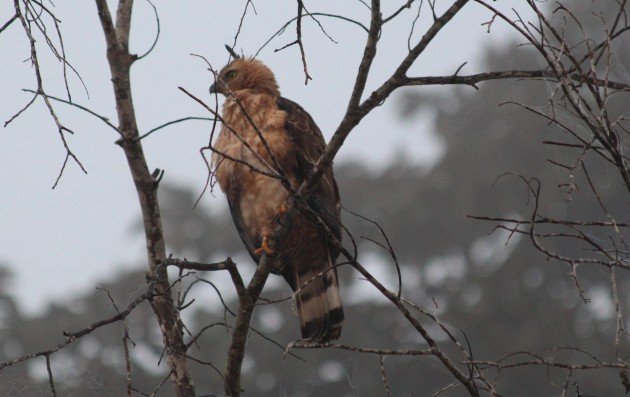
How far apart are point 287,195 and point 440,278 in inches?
348

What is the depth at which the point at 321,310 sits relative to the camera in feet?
13.0

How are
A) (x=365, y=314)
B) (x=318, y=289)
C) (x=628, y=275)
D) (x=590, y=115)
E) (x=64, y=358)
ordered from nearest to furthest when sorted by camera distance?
1. (x=590, y=115)
2. (x=318, y=289)
3. (x=64, y=358)
4. (x=365, y=314)
5. (x=628, y=275)

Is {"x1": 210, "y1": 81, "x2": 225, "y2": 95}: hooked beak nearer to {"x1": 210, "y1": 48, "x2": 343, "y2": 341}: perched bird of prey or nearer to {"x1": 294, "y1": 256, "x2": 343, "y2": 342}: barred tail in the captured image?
{"x1": 210, "y1": 48, "x2": 343, "y2": 341}: perched bird of prey

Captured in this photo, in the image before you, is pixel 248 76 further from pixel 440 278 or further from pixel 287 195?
pixel 440 278

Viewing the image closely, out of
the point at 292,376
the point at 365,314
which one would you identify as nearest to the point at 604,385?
the point at 365,314

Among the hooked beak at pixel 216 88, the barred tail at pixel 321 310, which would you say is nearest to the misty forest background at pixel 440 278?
the hooked beak at pixel 216 88

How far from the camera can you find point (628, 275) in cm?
A: 1223

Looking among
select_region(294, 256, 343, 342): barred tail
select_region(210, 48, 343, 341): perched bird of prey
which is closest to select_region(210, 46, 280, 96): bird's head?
select_region(210, 48, 343, 341): perched bird of prey

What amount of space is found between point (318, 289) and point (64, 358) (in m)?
1.66

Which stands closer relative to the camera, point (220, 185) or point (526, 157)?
point (220, 185)

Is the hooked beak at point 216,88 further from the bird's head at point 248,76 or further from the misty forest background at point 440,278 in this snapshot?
the misty forest background at point 440,278

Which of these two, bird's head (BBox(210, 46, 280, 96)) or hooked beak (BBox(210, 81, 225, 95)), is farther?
bird's head (BBox(210, 46, 280, 96))

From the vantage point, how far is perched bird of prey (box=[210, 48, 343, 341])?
154 inches

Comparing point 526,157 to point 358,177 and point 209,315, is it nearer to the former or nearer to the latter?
point 358,177
